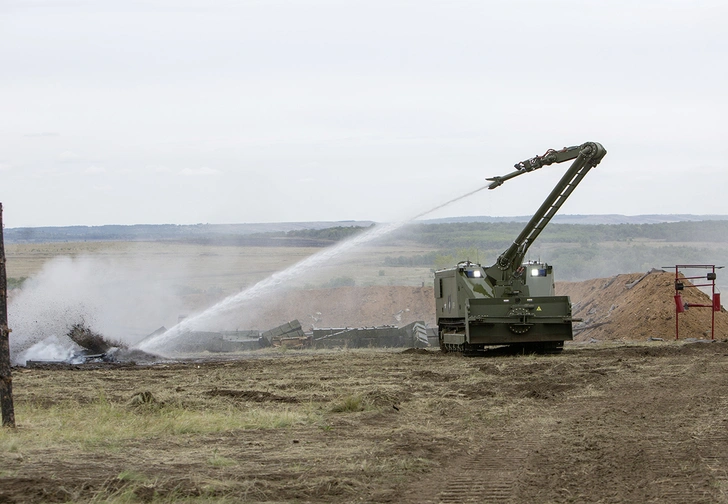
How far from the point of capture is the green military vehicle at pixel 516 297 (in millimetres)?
24953

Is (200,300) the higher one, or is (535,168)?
(535,168)

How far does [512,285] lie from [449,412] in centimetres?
1258

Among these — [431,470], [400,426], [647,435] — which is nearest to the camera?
[431,470]

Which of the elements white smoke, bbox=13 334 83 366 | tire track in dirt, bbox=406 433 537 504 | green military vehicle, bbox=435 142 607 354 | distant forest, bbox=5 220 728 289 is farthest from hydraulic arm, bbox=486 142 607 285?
distant forest, bbox=5 220 728 289

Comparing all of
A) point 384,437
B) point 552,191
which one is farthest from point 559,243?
point 384,437

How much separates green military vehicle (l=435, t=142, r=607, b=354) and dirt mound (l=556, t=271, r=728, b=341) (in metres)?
8.96

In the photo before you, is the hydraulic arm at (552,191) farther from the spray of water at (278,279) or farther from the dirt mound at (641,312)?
the dirt mound at (641,312)

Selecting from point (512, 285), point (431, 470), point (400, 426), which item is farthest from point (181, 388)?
point (512, 285)

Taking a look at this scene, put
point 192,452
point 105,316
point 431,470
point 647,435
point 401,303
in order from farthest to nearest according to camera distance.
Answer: point 401,303 → point 105,316 → point 647,435 → point 192,452 → point 431,470

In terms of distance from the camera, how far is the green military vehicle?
2495 centimetres

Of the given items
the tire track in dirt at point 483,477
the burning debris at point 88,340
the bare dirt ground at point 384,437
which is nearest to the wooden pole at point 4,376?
the bare dirt ground at point 384,437

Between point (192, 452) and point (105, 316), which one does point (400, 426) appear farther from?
point (105, 316)

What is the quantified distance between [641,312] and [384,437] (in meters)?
26.0

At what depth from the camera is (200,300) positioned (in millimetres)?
60656
